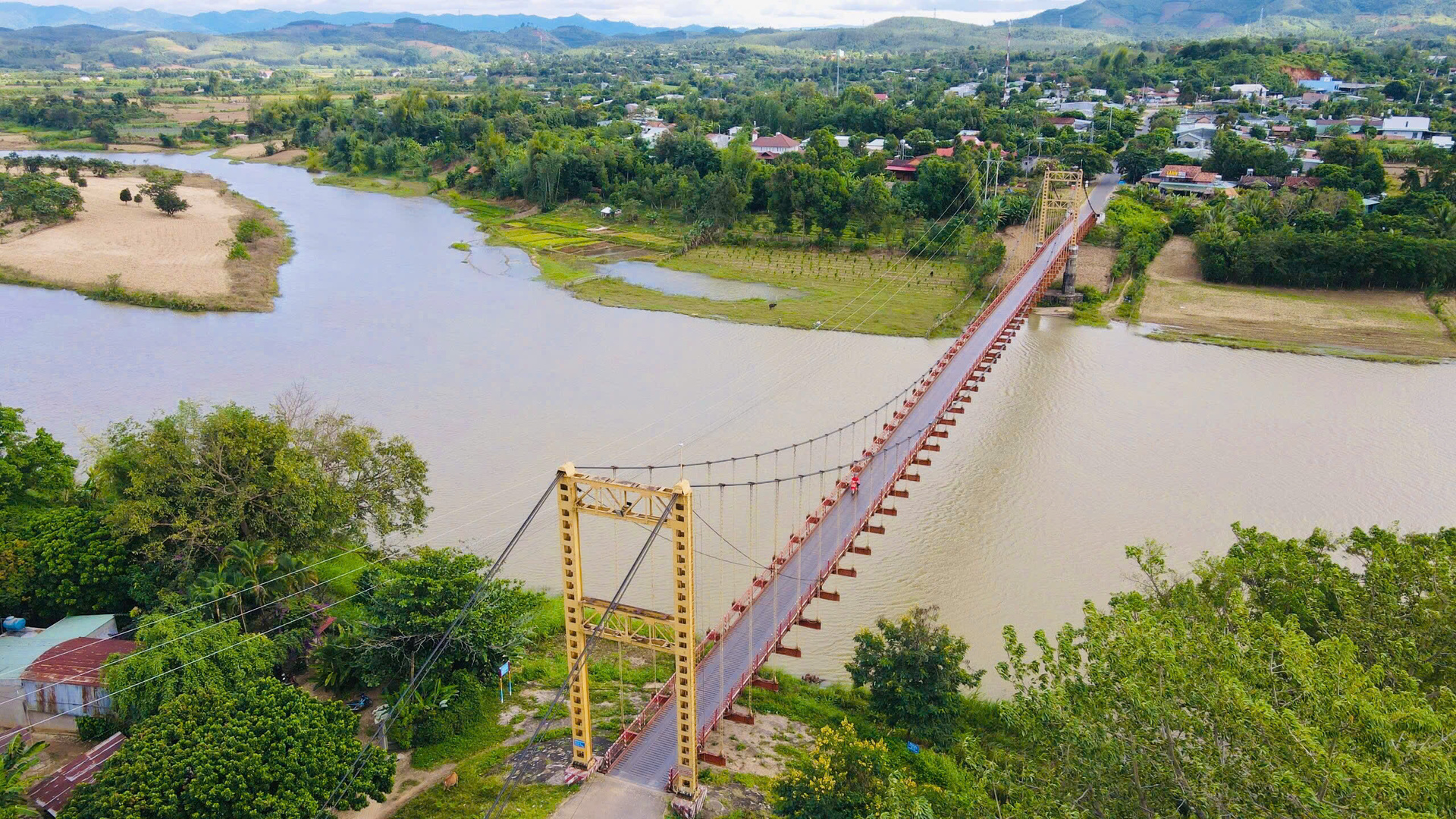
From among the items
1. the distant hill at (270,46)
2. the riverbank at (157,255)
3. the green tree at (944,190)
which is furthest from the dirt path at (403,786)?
the distant hill at (270,46)

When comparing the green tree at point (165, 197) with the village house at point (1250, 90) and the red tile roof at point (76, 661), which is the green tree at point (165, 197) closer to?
the red tile roof at point (76, 661)

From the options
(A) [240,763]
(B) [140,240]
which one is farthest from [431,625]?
(B) [140,240]

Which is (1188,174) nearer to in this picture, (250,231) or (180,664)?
(250,231)

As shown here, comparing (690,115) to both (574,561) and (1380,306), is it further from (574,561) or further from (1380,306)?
(574,561)

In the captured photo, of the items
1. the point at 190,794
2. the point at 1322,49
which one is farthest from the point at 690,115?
the point at 190,794

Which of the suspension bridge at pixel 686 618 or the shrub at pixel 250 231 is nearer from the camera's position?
the suspension bridge at pixel 686 618

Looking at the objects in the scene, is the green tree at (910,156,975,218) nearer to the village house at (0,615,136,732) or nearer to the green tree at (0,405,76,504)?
the green tree at (0,405,76,504)

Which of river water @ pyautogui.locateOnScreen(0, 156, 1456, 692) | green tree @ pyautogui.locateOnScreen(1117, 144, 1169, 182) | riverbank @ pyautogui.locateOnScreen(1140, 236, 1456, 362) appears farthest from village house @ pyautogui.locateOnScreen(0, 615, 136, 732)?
green tree @ pyautogui.locateOnScreen(1117, 144, 1169, 182)

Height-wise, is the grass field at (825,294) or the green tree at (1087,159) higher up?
the green tree at (1087,159)
